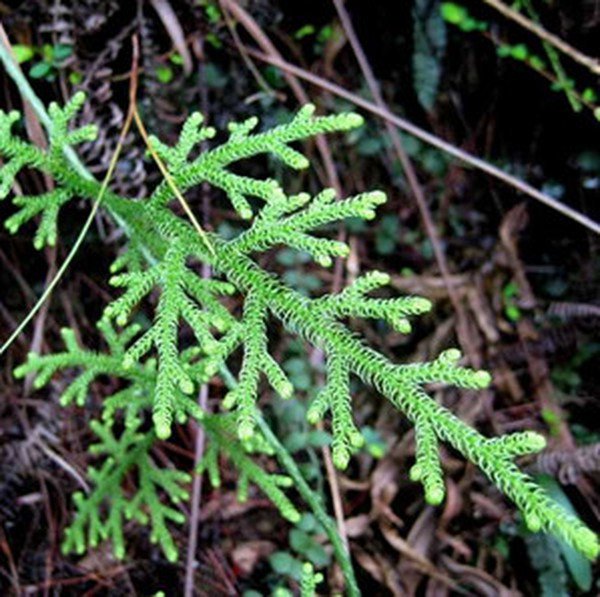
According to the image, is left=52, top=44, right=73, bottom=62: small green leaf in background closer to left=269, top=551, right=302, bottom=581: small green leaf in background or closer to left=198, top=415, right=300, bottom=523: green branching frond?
left=198, top=415, right=300, bottom=523: green branching frond

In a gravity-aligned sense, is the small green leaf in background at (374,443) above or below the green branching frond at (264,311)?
below

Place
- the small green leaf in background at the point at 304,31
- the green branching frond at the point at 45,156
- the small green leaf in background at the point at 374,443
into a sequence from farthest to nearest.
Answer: the small green leaf in background at the point at 304,31 → the small green leaf in background at the point at 374,443 → the green branching frond at the point at 45,156

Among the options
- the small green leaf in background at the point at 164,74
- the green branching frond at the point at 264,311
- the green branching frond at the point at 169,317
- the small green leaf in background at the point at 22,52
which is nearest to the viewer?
the green branching frond at the point at 264,311

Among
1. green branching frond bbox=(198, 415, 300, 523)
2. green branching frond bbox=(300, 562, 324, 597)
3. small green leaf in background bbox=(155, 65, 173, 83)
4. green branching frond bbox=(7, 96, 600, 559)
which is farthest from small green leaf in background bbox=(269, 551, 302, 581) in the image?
small green leaf in background bbox=(155, 65, 173, 83)

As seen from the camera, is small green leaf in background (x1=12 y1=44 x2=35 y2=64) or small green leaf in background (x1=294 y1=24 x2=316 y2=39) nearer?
small green leaf in background (x1=12 y1=44 x2=35 y2=64)

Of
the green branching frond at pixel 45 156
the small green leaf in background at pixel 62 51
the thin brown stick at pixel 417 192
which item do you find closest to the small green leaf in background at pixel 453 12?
the thin brown stick at pixel 417 192

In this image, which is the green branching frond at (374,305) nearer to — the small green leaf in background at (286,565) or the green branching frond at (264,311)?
the green branching frond at (264,311)

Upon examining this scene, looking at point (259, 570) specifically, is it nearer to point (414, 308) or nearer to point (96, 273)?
point (96, 273)

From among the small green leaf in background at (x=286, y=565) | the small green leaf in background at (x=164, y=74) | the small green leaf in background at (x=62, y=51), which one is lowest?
the small green leaf in background at (x=286, y=565)
